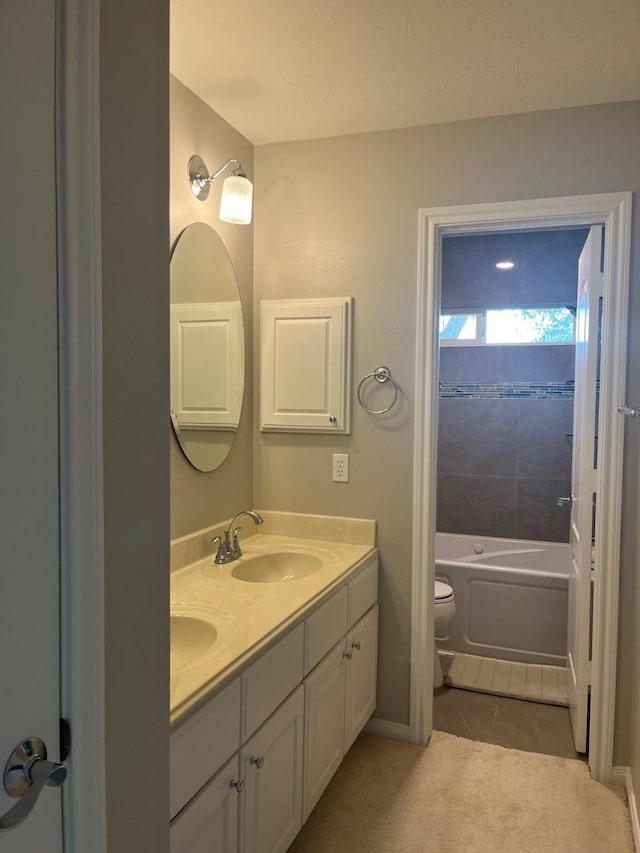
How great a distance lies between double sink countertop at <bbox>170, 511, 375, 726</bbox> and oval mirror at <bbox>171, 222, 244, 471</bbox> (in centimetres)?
37

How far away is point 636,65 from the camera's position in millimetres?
2059

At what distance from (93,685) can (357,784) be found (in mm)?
1856

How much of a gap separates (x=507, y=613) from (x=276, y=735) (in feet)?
7.11

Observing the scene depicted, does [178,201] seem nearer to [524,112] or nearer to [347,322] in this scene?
[347,322]

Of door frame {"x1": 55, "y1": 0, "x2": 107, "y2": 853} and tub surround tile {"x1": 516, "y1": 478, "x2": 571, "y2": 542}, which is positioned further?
tub surround tile {"x1": 516, "y1": 478, "x2": 571, "y2": 542}

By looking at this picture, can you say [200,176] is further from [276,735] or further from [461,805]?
[461,805]

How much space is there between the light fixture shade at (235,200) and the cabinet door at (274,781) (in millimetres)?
1620

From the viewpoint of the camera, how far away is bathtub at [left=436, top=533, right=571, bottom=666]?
3473 mm

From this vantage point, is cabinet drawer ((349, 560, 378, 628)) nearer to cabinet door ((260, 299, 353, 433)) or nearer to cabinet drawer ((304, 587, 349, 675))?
cabinet drawer ((304, 587, 349, 675))

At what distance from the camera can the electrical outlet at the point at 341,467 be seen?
2713mm

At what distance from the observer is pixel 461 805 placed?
7.48 feet

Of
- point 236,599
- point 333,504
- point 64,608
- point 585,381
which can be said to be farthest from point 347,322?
point 64,608

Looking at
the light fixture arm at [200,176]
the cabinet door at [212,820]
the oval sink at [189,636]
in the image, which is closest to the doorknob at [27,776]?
the cabinet door at [212,820]

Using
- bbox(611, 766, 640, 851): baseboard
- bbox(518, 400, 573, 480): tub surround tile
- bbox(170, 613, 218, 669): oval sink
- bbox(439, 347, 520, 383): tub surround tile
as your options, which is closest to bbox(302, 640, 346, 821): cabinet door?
bbox(170, 613, 218, 669): oval sink
